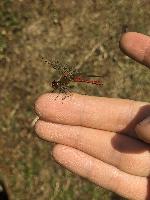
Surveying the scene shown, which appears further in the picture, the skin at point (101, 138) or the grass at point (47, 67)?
the grass at point (47, 67)

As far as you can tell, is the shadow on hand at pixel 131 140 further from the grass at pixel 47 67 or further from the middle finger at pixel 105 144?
the grass at pixel 47 67

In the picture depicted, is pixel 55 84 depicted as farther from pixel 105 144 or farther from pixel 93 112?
pixel 105 144

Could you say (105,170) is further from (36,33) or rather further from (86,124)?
(36,33)

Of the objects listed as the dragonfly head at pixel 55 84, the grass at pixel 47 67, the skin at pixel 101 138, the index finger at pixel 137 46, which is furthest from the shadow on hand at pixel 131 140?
the grass at pixel 47 67

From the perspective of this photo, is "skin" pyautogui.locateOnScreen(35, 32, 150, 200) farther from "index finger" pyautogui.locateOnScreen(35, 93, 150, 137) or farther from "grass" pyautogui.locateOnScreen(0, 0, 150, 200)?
"grass" pyautogui.locateOnScreen(0, 0, 150, 200)

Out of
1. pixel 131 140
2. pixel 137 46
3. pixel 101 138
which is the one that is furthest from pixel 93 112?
pixel 137 46
